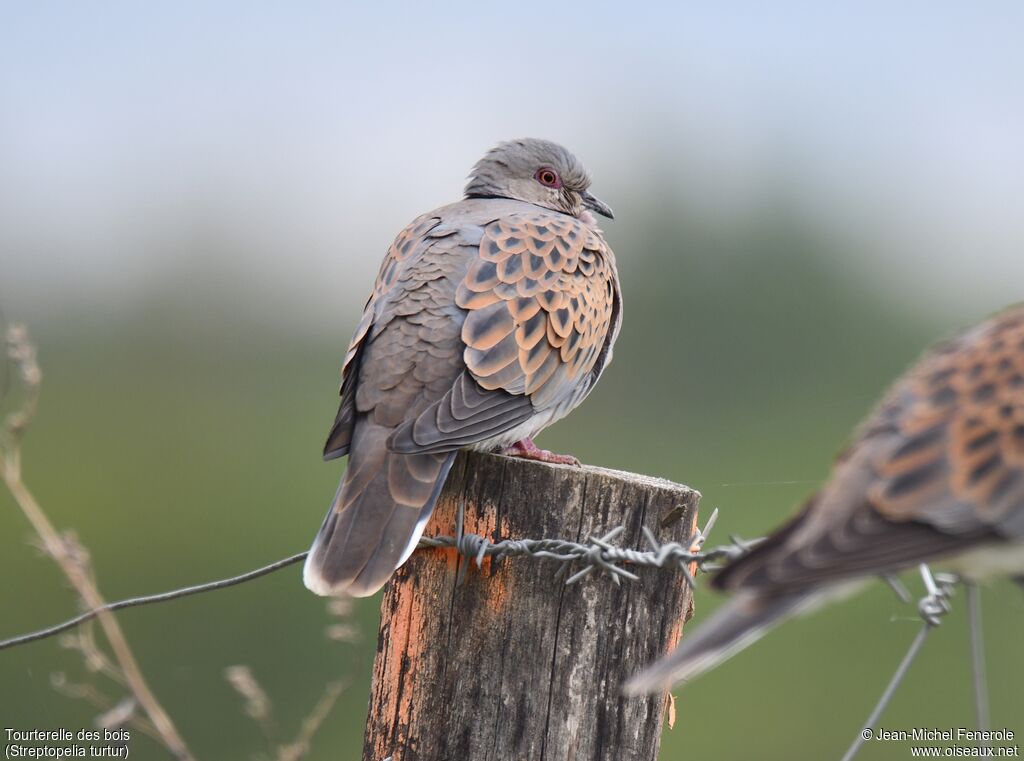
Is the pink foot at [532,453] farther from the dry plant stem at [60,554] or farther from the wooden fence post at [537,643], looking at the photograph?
the dry plant stem at [60,554]

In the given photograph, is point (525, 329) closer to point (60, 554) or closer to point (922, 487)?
point (60, 554)

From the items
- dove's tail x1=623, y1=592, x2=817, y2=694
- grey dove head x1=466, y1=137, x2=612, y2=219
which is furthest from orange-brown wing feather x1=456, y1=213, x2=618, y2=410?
dove's tail x1=623, y1=592, x2=817, y2=694

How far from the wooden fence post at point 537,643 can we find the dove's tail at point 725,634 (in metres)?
0.58

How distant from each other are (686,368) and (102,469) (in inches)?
259

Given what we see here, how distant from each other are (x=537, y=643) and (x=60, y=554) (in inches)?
39.0

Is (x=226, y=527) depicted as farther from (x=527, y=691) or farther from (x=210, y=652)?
(x=527, y=691)

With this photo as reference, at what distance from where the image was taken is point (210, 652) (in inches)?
332

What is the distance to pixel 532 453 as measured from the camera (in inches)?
154

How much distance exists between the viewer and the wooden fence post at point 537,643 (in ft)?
8.77

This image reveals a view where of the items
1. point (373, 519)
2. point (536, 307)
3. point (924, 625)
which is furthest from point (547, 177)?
point (924, 625)

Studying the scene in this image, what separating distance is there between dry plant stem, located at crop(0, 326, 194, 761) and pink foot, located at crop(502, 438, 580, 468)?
1100 mm

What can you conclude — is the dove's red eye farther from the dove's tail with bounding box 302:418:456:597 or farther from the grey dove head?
the dove's tail with bounding box 302:418:456:597

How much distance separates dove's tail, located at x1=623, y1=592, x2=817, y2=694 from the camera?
200 centimetres

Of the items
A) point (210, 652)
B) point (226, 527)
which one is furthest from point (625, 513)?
point (226, 527)
